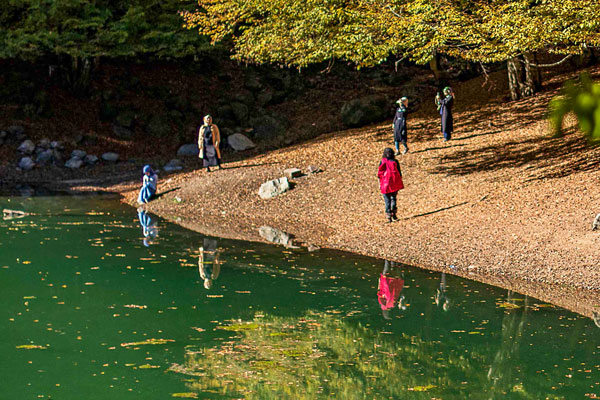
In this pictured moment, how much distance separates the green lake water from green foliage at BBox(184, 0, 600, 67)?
6.20m

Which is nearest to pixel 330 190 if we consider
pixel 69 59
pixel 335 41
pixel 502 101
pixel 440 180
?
pixel 440 180

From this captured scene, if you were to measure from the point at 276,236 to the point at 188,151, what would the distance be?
467 inches

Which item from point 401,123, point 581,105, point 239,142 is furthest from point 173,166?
point 581,105

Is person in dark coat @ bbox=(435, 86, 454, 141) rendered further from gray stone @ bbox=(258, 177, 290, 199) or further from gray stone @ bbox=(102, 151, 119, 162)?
gray stone @ bbox=(102, 151, 119, 162)

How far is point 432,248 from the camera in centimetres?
1259

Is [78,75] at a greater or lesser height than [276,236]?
greater

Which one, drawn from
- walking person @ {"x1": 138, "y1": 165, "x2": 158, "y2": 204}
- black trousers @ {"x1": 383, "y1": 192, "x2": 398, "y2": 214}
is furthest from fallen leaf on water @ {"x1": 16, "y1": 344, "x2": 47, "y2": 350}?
walking person @ {"x1": 138, "y1": 165, "x2": 158, "y2": 204}

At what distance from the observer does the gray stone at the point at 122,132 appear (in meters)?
26.5

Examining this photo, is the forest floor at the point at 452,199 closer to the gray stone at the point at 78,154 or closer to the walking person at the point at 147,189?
the walking person at the point at 147,189

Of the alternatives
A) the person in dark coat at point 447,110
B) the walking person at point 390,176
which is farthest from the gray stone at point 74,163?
the walking person at point 390,176

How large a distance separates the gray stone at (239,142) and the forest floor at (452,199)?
6.75 feet

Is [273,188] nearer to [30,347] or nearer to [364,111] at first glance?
[364,111]

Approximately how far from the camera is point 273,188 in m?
18.1

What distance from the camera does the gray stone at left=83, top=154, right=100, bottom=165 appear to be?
968 inches
